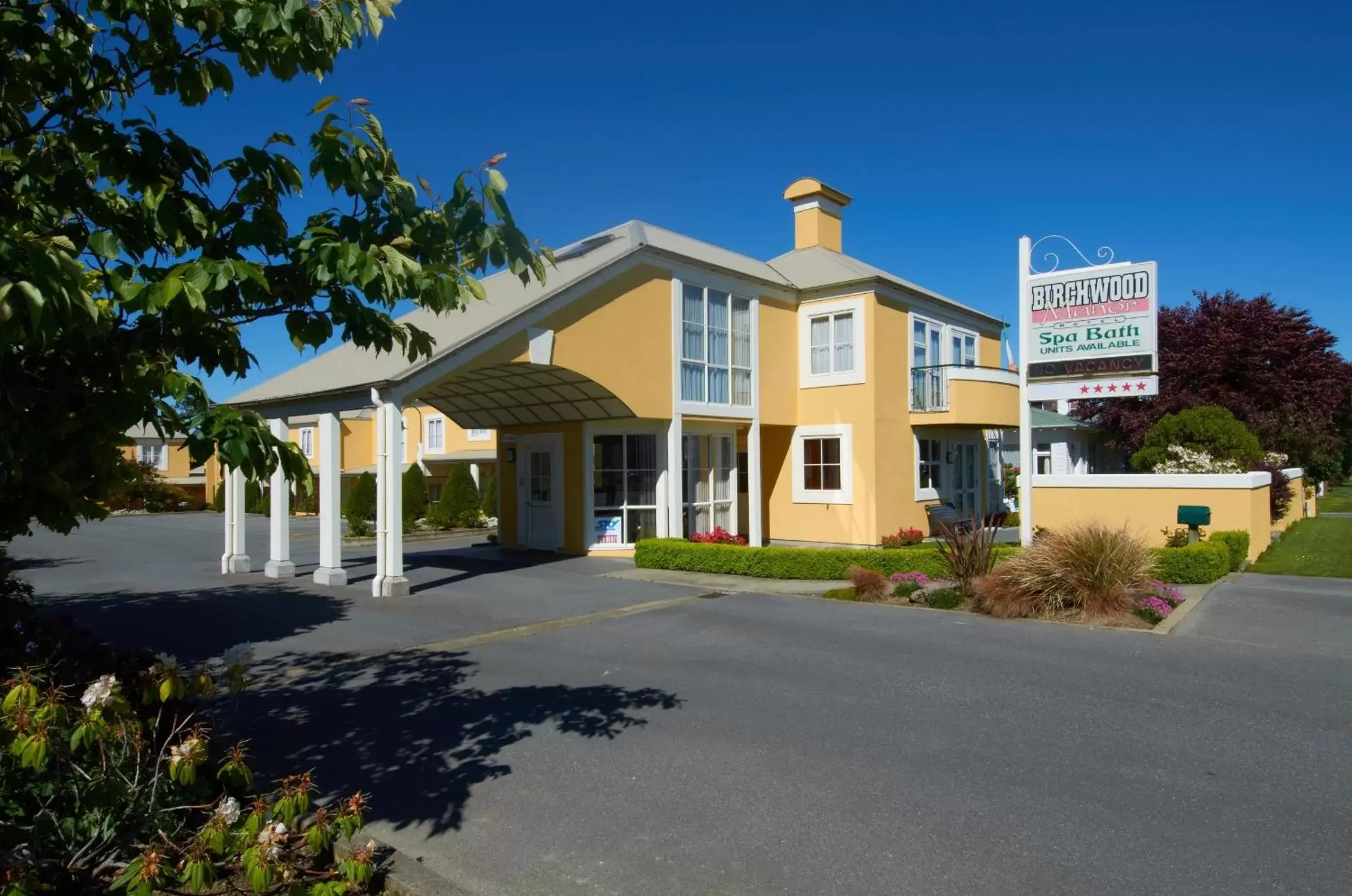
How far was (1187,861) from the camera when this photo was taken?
4254 mm

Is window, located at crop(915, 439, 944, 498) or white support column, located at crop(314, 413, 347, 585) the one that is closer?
white support column, located at crop(314, 413, 347, 585)

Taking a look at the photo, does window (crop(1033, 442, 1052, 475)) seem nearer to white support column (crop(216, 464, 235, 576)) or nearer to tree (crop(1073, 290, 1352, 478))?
tree (crop(1073, 290, 1352, 478))

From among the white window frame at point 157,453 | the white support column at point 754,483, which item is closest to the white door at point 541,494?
the white support column at point 754,483

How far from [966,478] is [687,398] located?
9.10 metres

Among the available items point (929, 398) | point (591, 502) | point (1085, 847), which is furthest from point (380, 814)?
point (929, 398)

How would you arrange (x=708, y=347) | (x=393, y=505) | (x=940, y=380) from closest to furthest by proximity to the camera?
1. (x=393, y=505)
2. (x=708, y=347)
3. (x=940, y=380)

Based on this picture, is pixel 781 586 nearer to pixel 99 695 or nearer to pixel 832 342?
pixel 832 342

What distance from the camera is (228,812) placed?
3.61 meters

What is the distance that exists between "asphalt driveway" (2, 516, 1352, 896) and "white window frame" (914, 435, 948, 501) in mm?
9390

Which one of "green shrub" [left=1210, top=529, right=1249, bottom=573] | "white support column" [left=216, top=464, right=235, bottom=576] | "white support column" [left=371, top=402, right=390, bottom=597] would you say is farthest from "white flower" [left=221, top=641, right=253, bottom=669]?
"green shrub" [left=1210, top=529, right=1249, bottom=573]

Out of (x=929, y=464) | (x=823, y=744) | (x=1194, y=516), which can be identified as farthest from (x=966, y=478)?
(x=823, y=744)

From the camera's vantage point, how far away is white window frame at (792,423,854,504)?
19.1 meters

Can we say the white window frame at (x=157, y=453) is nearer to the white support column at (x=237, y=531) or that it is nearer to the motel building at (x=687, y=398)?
the motel building at (x=687, y=398)

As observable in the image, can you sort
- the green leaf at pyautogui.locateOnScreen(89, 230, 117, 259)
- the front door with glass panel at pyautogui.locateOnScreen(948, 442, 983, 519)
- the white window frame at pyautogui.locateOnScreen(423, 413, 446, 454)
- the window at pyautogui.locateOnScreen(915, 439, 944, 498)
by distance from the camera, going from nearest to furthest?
the green leaf at pyautogui.locateOnScreen(89, 230, 117, 259) < the window at pyautogui.locateOnScreen(915, 439, 944, 498) < the front door with glass panel at pyautogui.locateOnScreen(948, 442, 983, 519) < the white window frame at pyautogui.locateOnScreen(423, 413, 446, 454)
